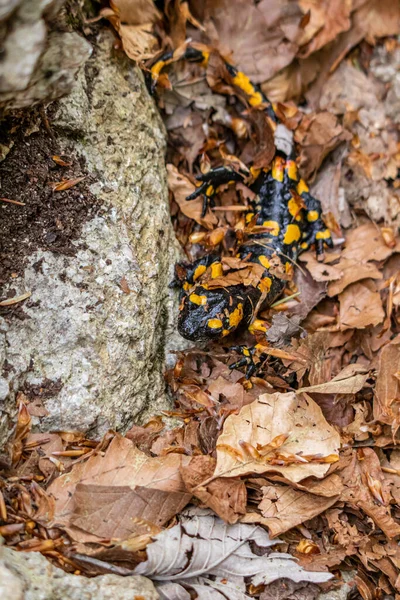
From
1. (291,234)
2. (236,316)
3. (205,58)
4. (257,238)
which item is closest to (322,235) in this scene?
(291,234)

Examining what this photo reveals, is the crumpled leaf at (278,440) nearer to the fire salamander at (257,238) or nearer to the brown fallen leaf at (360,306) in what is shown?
the fire salamander at (257,238)

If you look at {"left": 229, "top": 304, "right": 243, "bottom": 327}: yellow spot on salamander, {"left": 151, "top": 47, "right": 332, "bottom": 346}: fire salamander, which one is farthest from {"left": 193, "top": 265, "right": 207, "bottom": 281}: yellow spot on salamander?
{"left": 229, "top": 304, "right": 243, "bottom": 327}: yellow spot on salamander

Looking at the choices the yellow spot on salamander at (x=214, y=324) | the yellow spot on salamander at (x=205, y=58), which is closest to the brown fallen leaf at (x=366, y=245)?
the yellow spot on salamander at (x=214, y=324)

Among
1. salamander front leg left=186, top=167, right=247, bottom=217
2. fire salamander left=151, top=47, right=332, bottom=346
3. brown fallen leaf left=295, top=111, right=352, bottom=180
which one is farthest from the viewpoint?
brown fallen leaf left=295, top=111, right=352, bottom=180

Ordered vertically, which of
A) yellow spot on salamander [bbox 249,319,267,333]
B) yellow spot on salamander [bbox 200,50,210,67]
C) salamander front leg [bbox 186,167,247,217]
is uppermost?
yellow spot on salamander [bbox 200,50,210,67]

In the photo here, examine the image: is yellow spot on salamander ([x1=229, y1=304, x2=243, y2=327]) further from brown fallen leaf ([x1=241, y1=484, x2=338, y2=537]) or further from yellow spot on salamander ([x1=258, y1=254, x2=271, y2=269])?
brown fallen leaf ([x1=241, y1=484, x2=338, y2=537])

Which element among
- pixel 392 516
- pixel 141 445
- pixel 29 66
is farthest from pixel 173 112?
pixel 392 516
